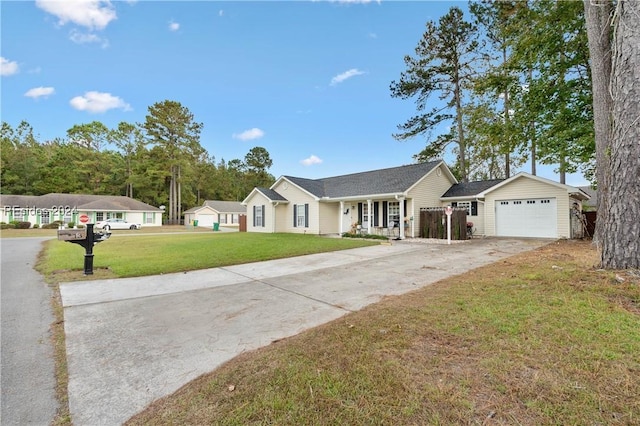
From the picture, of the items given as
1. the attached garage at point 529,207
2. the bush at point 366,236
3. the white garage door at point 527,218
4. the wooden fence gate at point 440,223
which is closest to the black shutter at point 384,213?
the bush at point 366,236

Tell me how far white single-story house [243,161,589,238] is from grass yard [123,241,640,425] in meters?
12.4

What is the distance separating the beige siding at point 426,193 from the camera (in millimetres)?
16192

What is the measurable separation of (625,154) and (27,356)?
8.77 meters

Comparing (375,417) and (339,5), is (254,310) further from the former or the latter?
(339,5)

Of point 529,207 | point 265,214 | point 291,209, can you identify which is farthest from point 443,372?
point 265,214

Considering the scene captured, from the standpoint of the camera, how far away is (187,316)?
4293 millimetres

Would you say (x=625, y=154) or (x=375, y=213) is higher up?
(x=625, y=154)

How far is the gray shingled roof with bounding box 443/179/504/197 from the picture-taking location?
16.7 meters

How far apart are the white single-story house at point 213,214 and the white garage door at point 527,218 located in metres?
33.1

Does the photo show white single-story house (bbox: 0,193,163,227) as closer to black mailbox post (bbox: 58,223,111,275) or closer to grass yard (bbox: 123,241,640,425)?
black mailbox post (bbox: 58,223,111,275)

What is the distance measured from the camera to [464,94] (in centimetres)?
2153

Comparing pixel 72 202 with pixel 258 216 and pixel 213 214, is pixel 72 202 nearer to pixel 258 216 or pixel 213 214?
pixel 213 214

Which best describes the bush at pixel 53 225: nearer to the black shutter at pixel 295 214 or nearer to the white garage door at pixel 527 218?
the black shutter at pixel 295 214

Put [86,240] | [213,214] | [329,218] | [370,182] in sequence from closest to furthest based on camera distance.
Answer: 1. [86,240]
2. [370,182]
3. [329,218]
4. [213,214]
